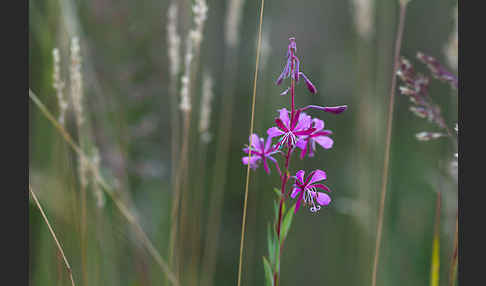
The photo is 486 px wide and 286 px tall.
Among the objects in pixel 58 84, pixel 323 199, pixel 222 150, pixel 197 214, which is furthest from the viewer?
pixel 222 150

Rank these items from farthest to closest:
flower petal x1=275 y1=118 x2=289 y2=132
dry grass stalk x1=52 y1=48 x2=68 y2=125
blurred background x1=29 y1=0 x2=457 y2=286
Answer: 1. blurred background x1=29 y1=0 x2=457 y2=286
2. dry grass stalk x1=52 y1=48 x2=68 y2=125
3. flower petal x1=275 y1=118 x2=289 y2=132

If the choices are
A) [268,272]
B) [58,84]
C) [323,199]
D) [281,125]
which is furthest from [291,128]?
[58,84]

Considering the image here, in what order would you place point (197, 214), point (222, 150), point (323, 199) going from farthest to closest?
point (222, 150) < point (197, 214) < point (323, 199)

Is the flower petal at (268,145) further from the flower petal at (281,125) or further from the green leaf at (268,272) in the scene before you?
the green leaf at (268,272)

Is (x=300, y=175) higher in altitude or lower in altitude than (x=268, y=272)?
higher

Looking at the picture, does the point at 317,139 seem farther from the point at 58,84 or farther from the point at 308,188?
the point at 58,84

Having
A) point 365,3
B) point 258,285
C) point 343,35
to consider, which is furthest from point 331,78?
point 258,285

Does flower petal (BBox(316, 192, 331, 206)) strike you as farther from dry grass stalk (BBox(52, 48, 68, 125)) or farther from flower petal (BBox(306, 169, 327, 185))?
dry grass stalk (BBox(52, 48, 68, 125))

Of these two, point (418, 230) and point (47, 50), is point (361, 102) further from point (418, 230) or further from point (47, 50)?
point (47, 50)

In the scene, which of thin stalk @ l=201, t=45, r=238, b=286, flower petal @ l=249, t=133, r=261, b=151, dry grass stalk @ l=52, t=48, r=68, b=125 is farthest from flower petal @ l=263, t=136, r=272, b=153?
thin stalk @ l=201, t=45, r=238, b=286

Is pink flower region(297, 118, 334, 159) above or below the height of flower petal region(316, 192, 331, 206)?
above
